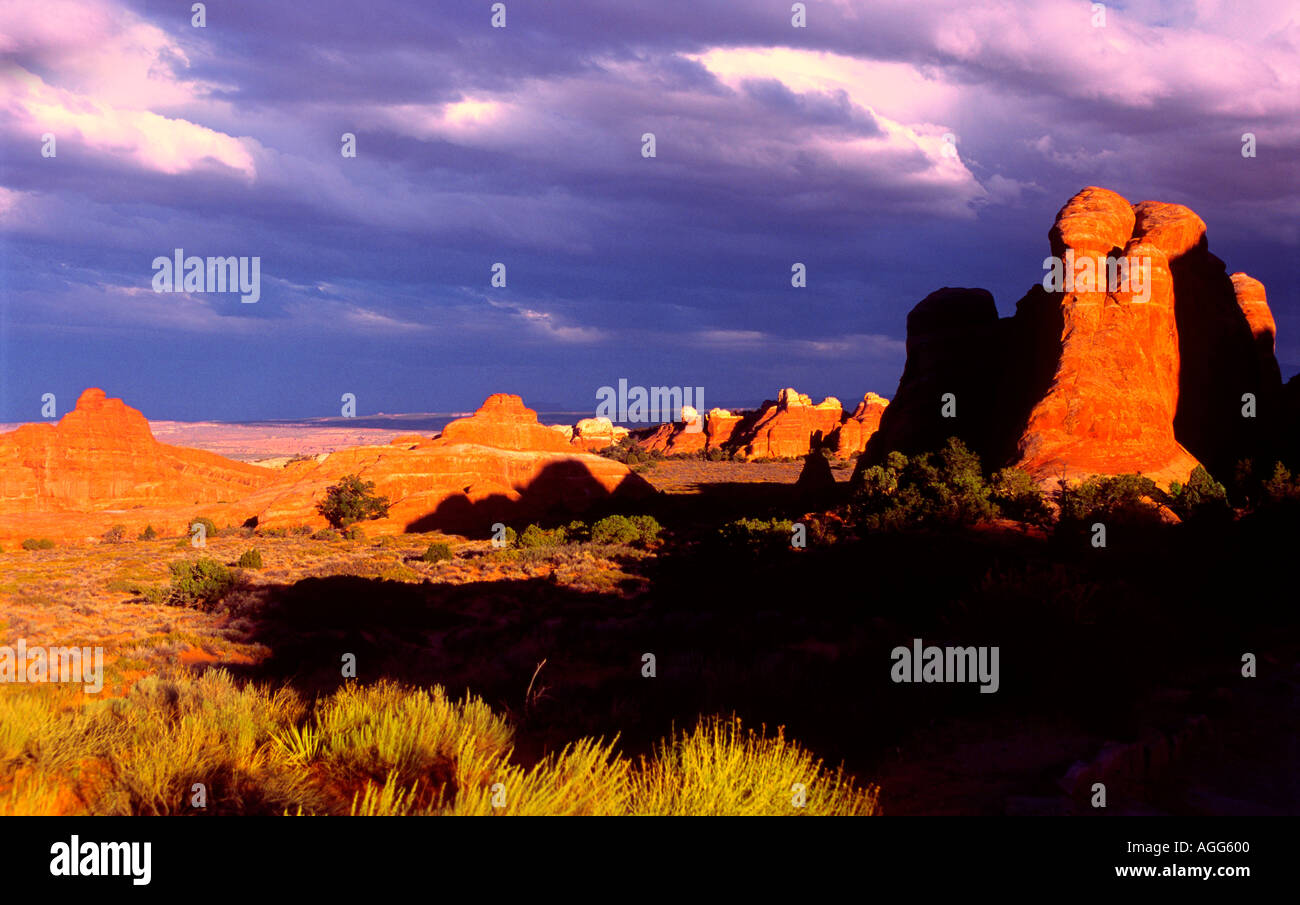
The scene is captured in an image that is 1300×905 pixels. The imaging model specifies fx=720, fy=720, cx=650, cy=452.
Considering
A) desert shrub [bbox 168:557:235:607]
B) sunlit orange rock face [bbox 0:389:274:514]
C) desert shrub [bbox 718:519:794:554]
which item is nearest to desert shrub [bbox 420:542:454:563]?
desert shrub [bbox 168:557:235:607]

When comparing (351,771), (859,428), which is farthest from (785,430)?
(351,771)

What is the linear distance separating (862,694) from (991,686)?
4.98 feet

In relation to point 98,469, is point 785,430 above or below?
above

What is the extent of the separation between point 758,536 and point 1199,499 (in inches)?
490

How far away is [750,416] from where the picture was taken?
103000 millimetres

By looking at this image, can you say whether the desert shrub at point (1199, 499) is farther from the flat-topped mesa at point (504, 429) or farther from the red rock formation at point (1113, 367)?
the flat-topped mesa at point (504, 429)

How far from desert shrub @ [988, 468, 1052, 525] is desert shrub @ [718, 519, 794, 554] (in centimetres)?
629

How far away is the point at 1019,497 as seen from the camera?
20531mm

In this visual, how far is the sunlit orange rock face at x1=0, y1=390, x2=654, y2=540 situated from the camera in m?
42.0

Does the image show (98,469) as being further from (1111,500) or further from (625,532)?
(1111,500)

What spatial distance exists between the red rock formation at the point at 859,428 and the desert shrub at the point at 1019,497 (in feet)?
199

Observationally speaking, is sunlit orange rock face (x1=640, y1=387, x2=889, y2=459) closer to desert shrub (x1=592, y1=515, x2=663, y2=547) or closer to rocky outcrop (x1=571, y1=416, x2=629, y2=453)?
rocky outcrop (x1=571, y1=416, x2=629, y2=453)

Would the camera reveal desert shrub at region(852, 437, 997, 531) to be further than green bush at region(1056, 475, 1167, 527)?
Yes
